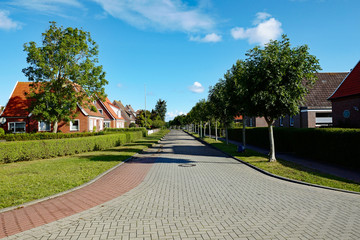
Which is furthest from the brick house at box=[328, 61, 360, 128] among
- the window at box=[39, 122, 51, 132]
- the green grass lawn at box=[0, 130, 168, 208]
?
the window at box=[39, 122, 51, 132]

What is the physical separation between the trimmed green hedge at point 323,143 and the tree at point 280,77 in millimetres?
2626

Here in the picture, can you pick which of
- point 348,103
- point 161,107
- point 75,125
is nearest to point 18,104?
point 75,125

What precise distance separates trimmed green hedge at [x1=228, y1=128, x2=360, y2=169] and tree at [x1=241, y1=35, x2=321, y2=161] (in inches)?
103

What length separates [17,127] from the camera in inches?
1234

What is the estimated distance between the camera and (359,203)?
6.36 metres

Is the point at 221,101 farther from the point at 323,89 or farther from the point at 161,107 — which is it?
the point at 161,107

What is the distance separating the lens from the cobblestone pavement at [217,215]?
14.8ft

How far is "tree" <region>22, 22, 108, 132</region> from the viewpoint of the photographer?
25594mm

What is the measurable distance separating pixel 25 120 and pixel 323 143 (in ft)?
111

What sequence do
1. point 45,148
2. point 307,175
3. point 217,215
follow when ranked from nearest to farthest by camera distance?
1. point 217,215
2. point 307,175
3. point 45,148

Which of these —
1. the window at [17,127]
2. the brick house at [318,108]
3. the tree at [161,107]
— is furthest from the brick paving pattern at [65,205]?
the tree at [161,107]

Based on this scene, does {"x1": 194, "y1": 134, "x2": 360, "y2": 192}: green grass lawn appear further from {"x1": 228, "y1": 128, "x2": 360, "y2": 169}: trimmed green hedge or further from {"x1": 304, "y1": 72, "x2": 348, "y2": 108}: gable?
{"x1": 304, "y1": 72, "x2": 348, "y2": 108}: gable

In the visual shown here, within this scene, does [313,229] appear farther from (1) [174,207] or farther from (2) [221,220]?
(1) [174,207]

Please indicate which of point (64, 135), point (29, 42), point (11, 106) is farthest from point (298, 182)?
point (11, 106)
